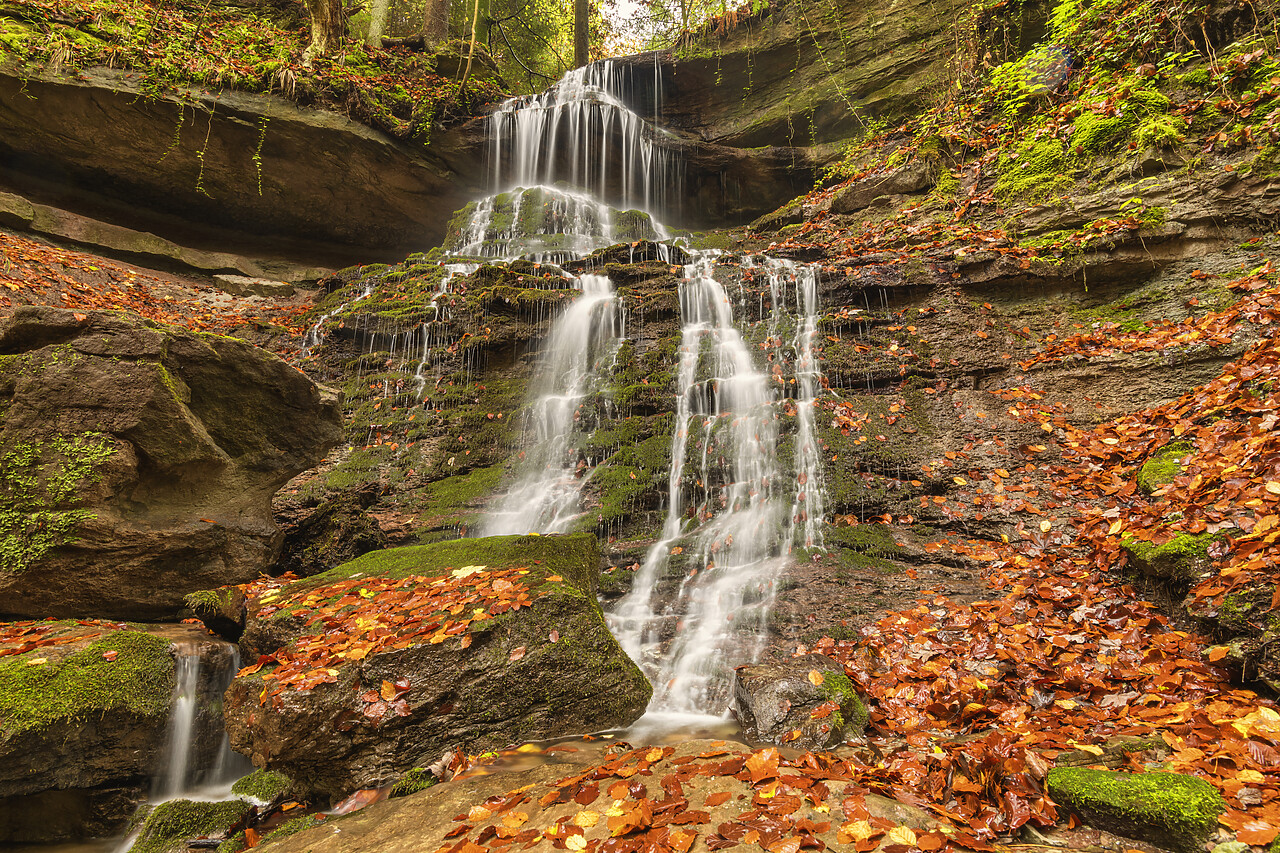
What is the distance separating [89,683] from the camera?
326 cm

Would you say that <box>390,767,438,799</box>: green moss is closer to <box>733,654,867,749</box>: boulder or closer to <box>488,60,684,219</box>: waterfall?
<box>733,654,867,749</box>: boulder

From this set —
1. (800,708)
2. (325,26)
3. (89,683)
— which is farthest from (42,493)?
(325,26)

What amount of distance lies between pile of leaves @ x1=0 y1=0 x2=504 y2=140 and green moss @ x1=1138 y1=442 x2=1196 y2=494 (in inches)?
629

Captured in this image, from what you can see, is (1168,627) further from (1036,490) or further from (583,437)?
(583,437)

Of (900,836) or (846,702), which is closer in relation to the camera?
(900,836)

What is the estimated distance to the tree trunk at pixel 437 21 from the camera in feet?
54.8

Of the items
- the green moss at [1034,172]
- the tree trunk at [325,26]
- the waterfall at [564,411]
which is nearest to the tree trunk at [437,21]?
the tree trunk at [325,26]

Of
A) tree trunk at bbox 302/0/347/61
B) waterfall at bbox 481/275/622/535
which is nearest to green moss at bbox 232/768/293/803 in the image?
waterfall at bbox 481/275/622/535

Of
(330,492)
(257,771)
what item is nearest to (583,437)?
(330,492)

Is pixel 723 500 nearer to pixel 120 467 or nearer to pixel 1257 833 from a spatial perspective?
pixel 1257 833

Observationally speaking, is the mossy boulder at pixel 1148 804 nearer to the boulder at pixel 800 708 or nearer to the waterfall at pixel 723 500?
the boulder at pixel 800 708

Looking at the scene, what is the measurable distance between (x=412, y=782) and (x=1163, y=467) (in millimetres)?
6116

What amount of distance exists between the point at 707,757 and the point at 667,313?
7251 millimetres

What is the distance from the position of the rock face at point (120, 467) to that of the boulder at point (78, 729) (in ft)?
2.29
